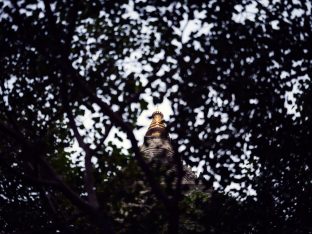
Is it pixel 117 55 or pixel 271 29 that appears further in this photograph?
pixel 117 55

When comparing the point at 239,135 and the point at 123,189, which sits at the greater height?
the point at 239,135

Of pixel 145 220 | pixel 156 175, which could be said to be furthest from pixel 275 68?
pixel 145 220

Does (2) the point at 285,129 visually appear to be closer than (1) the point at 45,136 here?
Yes

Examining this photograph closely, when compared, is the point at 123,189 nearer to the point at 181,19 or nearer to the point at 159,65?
the point at 159,65

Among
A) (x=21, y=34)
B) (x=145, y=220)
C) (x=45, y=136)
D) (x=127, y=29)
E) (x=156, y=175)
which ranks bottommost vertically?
(x=145, y=220)

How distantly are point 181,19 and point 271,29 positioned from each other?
209cm

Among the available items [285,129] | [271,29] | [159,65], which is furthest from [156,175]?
[271,29]

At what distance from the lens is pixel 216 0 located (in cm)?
823

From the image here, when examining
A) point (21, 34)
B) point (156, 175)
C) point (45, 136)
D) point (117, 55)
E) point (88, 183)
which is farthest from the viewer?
point (45, 136)

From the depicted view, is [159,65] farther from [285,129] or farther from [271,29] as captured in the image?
[285,129]

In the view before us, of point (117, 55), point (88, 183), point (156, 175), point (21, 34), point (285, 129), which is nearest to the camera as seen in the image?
point (88, 183)

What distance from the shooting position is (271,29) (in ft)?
26.8

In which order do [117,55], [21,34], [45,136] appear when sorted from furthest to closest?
[45,136], [117,55], [21,34]

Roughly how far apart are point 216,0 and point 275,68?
2.11 m
